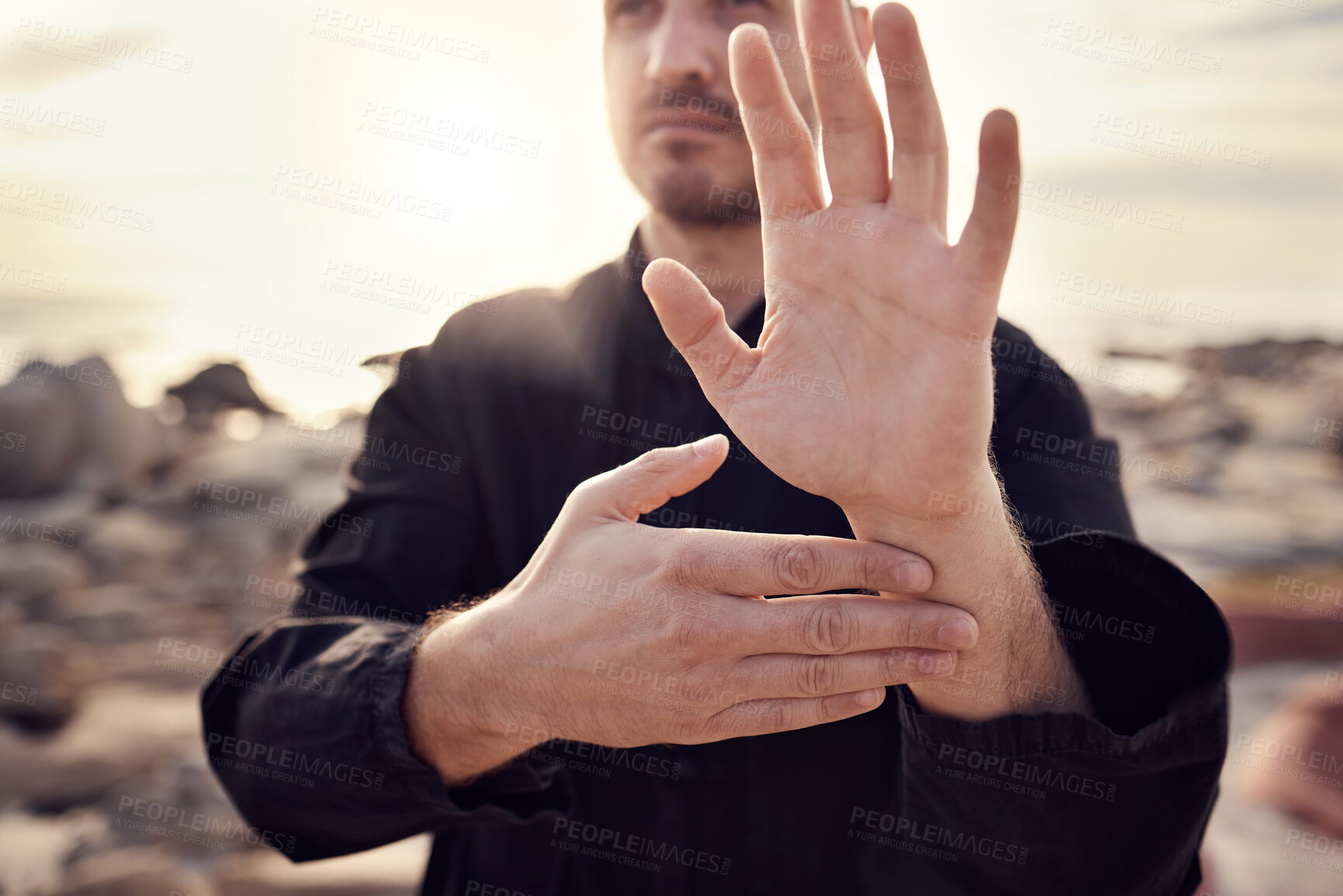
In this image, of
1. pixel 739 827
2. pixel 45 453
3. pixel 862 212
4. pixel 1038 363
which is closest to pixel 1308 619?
pixel 1038 363

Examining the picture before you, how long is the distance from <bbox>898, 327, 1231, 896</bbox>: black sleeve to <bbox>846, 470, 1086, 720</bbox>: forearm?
0.02 metres

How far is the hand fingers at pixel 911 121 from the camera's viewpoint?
1.12 meters

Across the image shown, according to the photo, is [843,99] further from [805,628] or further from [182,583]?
[182,583]

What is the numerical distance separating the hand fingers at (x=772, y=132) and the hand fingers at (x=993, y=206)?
26cm

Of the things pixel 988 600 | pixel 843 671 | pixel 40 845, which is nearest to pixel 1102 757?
pixel 988 600

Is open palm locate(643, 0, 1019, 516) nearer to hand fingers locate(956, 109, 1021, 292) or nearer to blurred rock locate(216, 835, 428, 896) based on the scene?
hand fingers locate(956, 109, 1021, 292)

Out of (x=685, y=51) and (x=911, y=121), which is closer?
(x=911, y=121)

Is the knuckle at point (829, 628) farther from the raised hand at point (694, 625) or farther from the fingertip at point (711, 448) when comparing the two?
the fingertip at point (711, 448)

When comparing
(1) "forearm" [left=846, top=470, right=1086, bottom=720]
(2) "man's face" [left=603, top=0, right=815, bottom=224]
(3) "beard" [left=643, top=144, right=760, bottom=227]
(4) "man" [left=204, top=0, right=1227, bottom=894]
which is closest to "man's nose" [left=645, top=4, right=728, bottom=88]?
(2) "man's face" [left=603, top=0, right=815, bottom=224]

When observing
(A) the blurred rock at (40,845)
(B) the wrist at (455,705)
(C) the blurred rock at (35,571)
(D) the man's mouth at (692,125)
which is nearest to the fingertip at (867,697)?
(B) the wrist at (455,705)

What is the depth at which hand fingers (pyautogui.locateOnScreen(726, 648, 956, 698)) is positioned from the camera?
124 cm

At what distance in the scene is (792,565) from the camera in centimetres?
122

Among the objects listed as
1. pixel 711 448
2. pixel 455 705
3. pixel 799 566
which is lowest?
pixel 455 705

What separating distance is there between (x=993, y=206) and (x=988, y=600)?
1.93ft
